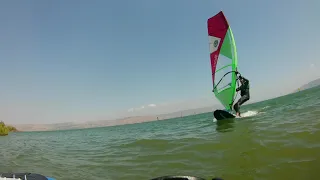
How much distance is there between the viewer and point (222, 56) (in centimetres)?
2141

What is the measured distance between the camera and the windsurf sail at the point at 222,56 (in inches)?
790

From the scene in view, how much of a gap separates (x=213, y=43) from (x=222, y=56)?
211 centimetres

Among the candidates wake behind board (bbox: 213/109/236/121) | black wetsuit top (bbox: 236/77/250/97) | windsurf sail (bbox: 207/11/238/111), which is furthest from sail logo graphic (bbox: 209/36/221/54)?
wake behind board (bbox: 213/109/236/121)

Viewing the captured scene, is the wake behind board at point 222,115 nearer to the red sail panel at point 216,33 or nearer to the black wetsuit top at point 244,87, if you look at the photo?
the black wetsuit top at point 244,87

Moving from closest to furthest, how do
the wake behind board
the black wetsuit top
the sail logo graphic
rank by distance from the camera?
the black wetsuit top, the wake behind board, the sail logo graphic

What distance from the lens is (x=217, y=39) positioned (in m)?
22.2

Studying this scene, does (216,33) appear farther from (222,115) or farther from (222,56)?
(222,115)

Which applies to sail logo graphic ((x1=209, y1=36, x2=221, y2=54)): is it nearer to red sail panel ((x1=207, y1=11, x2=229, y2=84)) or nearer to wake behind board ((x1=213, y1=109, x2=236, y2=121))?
red sail panel ((x1=207, y1=11, x2=229, y2=84))

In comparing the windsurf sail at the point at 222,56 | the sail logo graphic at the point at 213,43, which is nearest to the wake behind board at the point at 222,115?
the windsurf sail at the point at 222,56

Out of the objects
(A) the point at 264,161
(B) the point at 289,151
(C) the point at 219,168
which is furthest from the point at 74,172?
(B) the point at 289,151

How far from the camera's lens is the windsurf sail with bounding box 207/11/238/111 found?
2008cm

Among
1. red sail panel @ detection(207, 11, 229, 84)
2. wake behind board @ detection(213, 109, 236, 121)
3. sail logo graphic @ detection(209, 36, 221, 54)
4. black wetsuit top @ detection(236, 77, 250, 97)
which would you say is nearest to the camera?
black wetsuit top @ detection(236, 77, 250, 97)

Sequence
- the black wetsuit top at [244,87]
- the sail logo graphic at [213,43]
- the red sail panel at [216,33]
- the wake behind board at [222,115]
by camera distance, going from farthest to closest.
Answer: the sail logo graphic at [213,43]
the red sail panel at [216,33]
the wake behind board at [222,115]
the black wetsuit top at [244,87]

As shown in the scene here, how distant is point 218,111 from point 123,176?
49.0 ft
